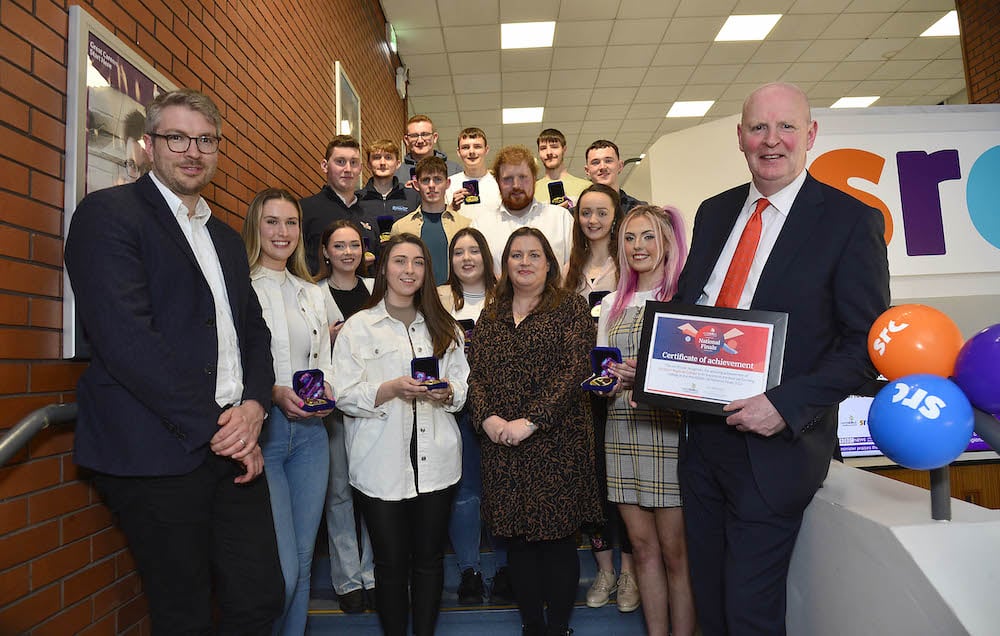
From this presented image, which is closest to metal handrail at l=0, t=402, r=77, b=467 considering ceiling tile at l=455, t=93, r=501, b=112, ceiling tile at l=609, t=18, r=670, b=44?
ceiling tile at l=609, t=18, r=670, b=44

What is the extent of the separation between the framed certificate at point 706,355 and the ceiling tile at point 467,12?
5.77 meters

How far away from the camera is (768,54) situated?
26.6 feet

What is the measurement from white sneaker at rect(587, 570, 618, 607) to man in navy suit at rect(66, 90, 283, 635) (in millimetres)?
1443

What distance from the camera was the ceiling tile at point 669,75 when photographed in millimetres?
8328

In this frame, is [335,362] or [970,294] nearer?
[335,362]

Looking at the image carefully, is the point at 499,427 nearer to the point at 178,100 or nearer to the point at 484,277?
the point at 484,277

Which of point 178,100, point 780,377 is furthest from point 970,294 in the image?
point 178,100

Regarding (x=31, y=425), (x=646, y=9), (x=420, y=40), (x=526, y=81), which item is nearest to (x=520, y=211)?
(x=31, y=425)

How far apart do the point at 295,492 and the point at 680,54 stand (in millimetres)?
7481

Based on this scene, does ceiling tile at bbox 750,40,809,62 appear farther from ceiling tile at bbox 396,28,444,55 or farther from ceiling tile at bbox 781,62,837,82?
ceiling tile at bbox 396,28,444,55

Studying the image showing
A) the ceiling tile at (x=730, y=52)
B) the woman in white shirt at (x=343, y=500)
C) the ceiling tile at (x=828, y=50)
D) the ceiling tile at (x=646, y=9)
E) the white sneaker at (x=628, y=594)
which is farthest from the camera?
the ceiling tile at (x=828, y=50)

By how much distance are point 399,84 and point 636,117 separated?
4.07 meters

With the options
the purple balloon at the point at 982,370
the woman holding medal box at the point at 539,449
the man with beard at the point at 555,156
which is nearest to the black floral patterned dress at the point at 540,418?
the woman holding medal box at the point at 539,449

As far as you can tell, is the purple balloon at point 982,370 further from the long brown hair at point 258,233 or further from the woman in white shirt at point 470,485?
the long brown hair at point 258,233
